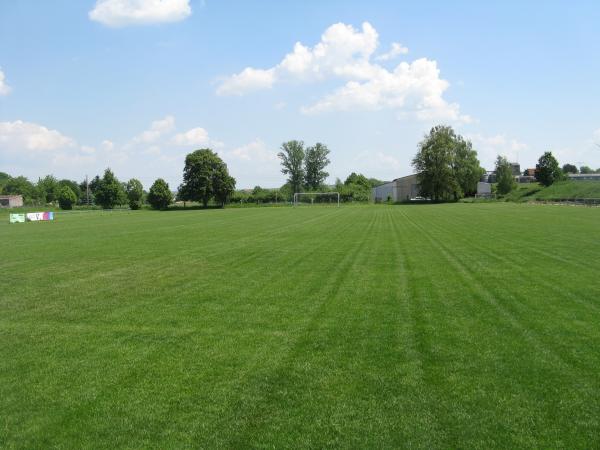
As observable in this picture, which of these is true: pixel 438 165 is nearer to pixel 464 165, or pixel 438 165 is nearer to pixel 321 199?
pixel 464 165

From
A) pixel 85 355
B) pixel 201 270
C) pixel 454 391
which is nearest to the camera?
pixel 454 391

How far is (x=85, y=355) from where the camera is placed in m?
6.47

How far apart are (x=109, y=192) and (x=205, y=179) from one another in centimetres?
2263

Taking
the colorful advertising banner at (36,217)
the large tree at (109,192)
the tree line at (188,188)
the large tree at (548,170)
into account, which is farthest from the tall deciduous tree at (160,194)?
the large tree at (548,170)

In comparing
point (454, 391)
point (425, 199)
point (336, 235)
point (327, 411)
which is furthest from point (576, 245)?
point (425, 199)

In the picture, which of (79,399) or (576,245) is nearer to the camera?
(79,399)

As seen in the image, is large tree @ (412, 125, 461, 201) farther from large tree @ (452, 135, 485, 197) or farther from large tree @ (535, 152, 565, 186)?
large tree @ (535, 152, 565, 186)

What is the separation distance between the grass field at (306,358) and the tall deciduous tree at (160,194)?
266 ft

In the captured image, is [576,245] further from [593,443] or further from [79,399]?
[79,399]

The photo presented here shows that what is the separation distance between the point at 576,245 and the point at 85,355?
16993 millimetres

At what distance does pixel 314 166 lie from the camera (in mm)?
131000

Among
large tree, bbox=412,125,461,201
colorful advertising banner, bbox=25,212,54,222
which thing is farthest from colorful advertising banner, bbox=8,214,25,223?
large tree, bbox=412,125,461,201

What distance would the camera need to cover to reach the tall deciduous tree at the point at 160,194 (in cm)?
9119

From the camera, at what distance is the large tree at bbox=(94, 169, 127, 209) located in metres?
97.2
